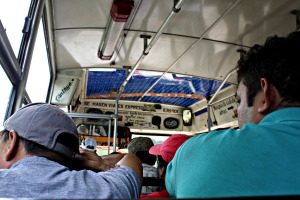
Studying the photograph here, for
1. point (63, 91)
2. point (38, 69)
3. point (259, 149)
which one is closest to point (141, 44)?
point (38, 69)

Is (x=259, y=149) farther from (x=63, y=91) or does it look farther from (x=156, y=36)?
(x=63, y=91)

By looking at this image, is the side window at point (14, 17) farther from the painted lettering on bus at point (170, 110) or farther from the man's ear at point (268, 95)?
the painted lettering on bus at point (170, 110)

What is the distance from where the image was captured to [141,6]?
298 centimetres

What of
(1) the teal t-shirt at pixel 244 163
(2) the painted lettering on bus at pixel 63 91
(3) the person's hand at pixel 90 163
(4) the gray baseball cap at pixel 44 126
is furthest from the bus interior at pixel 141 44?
(1) the teal t-shirt at pixel 244 163

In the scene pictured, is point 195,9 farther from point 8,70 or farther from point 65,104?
point 65,104

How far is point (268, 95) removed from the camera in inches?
42.3

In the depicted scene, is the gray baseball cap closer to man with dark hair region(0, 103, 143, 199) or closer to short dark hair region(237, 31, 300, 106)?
man with dark hair region(0, 103, 143, 199)

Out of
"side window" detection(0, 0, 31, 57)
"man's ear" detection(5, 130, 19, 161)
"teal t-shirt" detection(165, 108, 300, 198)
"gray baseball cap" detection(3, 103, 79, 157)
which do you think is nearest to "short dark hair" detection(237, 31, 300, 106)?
"teal t-shirt" detection(165, 108, 300, 198)

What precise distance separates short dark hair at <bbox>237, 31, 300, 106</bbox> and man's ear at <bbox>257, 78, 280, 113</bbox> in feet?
0.05

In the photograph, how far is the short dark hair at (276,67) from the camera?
3.43ft

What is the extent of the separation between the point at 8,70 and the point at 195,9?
1884mm

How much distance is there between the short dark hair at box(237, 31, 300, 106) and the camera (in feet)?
3.43

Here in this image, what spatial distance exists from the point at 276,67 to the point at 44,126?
35.5 inches

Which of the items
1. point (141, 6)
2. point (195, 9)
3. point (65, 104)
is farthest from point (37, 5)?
point (65, 104)
